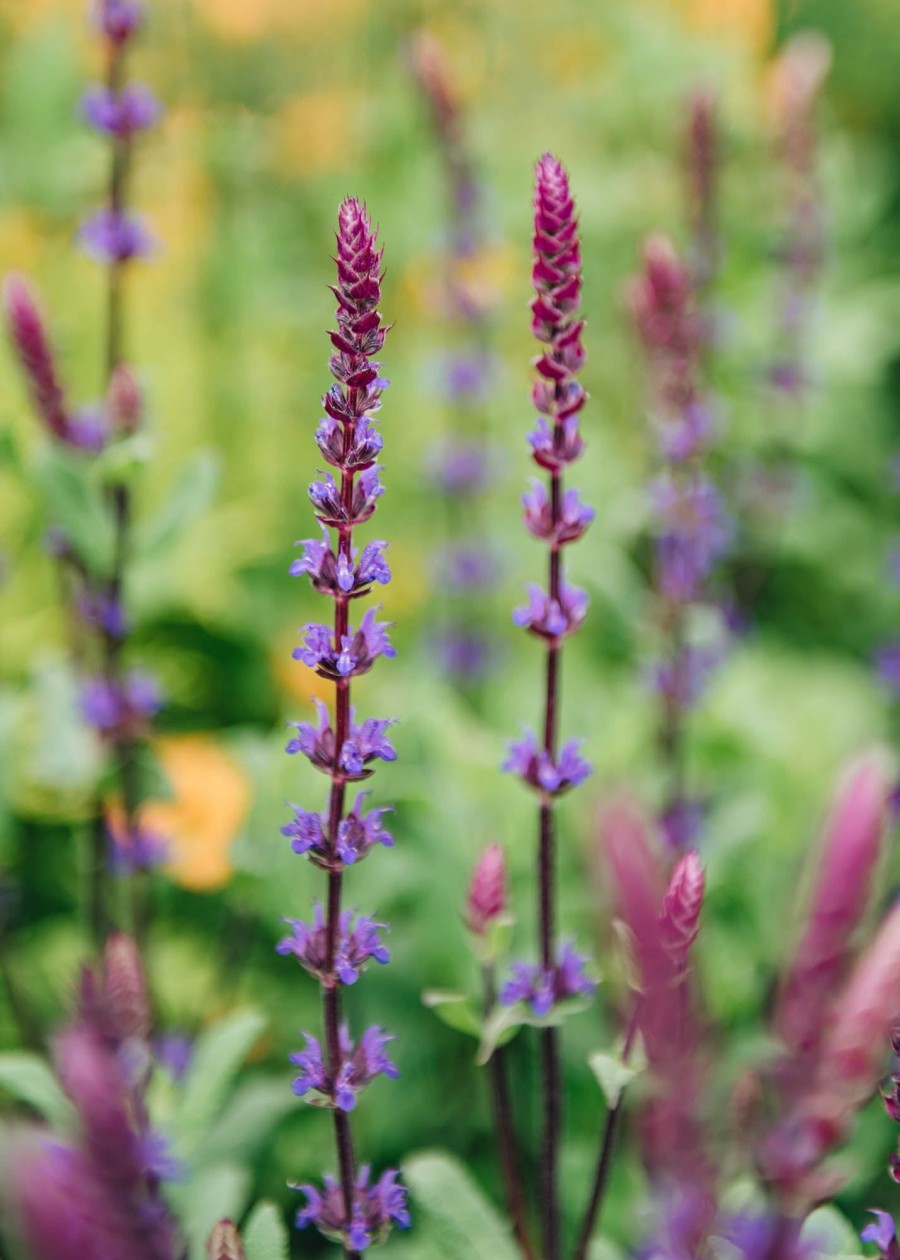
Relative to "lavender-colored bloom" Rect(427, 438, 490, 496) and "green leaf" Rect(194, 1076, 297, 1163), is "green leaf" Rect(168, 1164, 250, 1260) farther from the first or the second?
"lavender-colored bloom" Rect(427, 438, 490, 496)

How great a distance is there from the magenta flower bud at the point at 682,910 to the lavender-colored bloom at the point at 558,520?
0.34 m

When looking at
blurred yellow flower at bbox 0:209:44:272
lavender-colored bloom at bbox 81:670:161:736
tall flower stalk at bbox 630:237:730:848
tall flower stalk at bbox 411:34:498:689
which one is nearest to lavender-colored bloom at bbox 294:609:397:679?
lavender-colored bloom at bbox 81:670:161:736

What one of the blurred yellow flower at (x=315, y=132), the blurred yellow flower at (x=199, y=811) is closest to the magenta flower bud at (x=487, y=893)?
the blurred yellow flower at (x=199, y=811)

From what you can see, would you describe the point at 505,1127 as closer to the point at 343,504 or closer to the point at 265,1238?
the point at 265,1238

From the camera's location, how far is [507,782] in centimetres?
200

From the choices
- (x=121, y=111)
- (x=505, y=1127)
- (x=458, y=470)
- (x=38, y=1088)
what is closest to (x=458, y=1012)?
(x=505, y=1127)

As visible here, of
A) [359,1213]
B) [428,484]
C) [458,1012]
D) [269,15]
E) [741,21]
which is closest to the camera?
[359,1213]

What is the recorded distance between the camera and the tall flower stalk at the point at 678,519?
1788mm

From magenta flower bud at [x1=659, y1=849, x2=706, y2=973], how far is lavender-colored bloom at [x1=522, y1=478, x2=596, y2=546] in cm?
34

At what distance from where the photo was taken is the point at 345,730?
0.98 metres

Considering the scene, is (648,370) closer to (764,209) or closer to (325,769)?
(325,769)

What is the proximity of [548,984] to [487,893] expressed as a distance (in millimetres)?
101

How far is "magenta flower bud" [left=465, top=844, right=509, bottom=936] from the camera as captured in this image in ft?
3.84

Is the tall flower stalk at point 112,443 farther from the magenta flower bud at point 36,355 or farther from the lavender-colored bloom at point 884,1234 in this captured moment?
the lavender-colored bloom at point 884,1234
